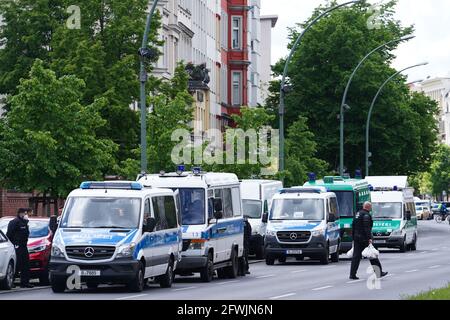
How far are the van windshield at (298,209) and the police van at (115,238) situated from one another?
13.3 metres

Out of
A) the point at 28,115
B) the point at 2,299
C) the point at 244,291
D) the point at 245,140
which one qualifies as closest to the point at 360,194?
the point at 245,140

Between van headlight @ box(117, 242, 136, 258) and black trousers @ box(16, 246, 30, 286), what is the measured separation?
152 inches

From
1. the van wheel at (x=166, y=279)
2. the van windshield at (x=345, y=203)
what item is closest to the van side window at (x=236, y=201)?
the van wheel at (x=166, y=279)

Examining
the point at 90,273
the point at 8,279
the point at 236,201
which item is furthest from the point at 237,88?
the point at 90,273

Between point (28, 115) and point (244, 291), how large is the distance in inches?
639

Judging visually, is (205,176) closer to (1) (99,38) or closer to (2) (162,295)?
(2) (162,295)

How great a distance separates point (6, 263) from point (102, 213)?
2.25m

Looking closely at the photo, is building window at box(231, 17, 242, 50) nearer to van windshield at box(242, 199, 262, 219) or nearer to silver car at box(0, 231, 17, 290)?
van windshield at box(242, 199, 262, 219)

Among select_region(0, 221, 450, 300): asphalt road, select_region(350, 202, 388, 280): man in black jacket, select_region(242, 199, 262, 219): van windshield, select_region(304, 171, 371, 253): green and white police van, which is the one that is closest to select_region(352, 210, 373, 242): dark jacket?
select_region(350, 202, 388, 280): man in black jacket

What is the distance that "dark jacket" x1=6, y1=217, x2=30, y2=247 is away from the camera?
32969mm

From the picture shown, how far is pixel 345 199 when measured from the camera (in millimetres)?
53781

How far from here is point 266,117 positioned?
207 ft

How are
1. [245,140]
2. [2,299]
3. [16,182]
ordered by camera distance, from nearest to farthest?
[2,299], [16,182], [245,140]

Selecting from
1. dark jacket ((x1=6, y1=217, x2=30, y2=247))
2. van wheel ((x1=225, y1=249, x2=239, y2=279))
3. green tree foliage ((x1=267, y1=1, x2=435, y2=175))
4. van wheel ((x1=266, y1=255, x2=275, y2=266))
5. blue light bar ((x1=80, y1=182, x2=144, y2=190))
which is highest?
green tree foliage ((x1=267, y1=1, x2=435, y2=175))
